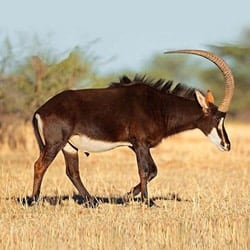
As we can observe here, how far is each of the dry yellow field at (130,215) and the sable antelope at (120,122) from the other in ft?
2.06

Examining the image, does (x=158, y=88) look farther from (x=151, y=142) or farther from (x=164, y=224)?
(x=164, y=224)

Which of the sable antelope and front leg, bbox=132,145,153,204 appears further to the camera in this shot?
front leg, bbox=132,145,153,204

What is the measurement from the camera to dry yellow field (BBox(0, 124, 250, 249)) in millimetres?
8930

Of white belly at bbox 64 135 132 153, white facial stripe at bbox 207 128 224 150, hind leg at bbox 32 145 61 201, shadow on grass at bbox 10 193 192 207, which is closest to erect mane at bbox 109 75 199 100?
white facial stripe at bbox 207 128 224 150

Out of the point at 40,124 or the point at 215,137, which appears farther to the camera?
the point at 215,137

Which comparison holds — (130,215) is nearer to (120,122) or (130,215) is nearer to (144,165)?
(144,165)

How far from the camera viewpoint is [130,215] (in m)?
10.8

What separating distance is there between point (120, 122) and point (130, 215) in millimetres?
2244

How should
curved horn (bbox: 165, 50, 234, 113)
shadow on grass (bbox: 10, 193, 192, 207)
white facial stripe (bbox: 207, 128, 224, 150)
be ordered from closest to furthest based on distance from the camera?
shadow on grass (bbox: 10, 193, 192, 207) → white facial stripe (bbox: 207, 128, 224, 150) → curved horn (bbox: 165, 50, 234, 113)

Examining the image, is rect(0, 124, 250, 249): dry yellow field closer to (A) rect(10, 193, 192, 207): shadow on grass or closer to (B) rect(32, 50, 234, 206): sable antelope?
(A) rect(10, 193, 192, 207): shadow on grass

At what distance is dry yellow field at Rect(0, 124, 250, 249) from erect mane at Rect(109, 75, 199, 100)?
63.3 inches

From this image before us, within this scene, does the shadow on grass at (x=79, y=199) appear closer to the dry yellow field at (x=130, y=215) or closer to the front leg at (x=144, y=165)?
the dry yellow field at (x=130, y=215)

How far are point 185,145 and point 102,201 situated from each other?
18.5 meters

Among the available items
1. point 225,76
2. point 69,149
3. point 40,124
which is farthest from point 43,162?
point 225,76
